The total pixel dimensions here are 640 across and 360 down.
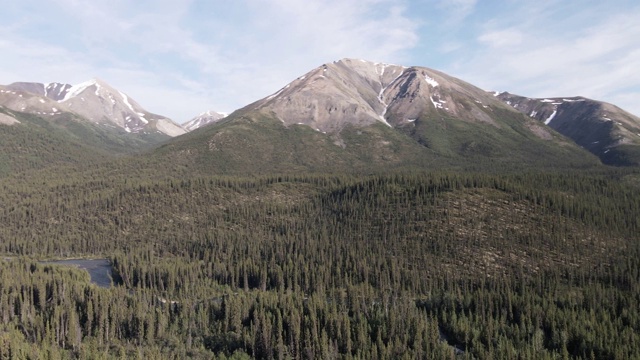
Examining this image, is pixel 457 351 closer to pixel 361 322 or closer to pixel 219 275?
pixel 361 322

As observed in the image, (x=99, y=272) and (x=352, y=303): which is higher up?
(x=352, y=303)

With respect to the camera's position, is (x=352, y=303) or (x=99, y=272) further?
(x=99, y=272)

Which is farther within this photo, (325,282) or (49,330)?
→ (325,282)

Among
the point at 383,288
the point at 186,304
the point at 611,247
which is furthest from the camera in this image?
the point at 611,247

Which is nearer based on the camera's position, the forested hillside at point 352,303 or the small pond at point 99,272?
the forested hillside at point 352,303

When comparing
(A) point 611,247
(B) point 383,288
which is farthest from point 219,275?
(A) point 611,247

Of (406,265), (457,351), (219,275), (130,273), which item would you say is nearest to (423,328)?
(457,351)

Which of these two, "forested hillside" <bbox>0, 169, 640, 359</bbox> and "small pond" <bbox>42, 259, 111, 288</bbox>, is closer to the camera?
"forested hillside" <bbox>0, 169, 640, 359</bbox>

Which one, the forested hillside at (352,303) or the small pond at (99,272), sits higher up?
the forested hillside at (352,303)

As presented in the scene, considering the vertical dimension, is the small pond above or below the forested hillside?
below

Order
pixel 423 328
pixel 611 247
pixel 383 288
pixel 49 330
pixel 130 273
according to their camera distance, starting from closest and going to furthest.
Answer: pixel 49 330 → pixel 423 328 → pixel 383 288 → pixel 130 273 → pixel 611 247

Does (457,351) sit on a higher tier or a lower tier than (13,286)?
lower
